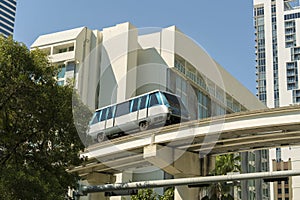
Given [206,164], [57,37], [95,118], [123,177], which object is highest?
[57,37]

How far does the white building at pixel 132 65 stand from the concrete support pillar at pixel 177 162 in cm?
2251

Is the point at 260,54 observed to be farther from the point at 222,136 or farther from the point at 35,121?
the point at 35,121

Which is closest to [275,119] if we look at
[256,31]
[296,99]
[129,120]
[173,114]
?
[173,114]

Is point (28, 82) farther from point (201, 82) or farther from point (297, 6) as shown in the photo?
point (297, 6)

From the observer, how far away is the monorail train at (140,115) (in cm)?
3397

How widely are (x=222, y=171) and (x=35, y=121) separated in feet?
81.6

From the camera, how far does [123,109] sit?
123ft

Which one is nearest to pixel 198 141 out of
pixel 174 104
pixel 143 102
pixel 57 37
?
pixel 174 104

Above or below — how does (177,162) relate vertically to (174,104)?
below

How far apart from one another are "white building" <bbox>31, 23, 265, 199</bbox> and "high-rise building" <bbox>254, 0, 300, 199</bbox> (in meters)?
84.2

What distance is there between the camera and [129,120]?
117 ft

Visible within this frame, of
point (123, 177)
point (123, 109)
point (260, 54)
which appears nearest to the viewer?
point (123, 109)

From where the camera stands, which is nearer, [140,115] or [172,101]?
[140,115]

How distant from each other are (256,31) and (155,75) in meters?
105
